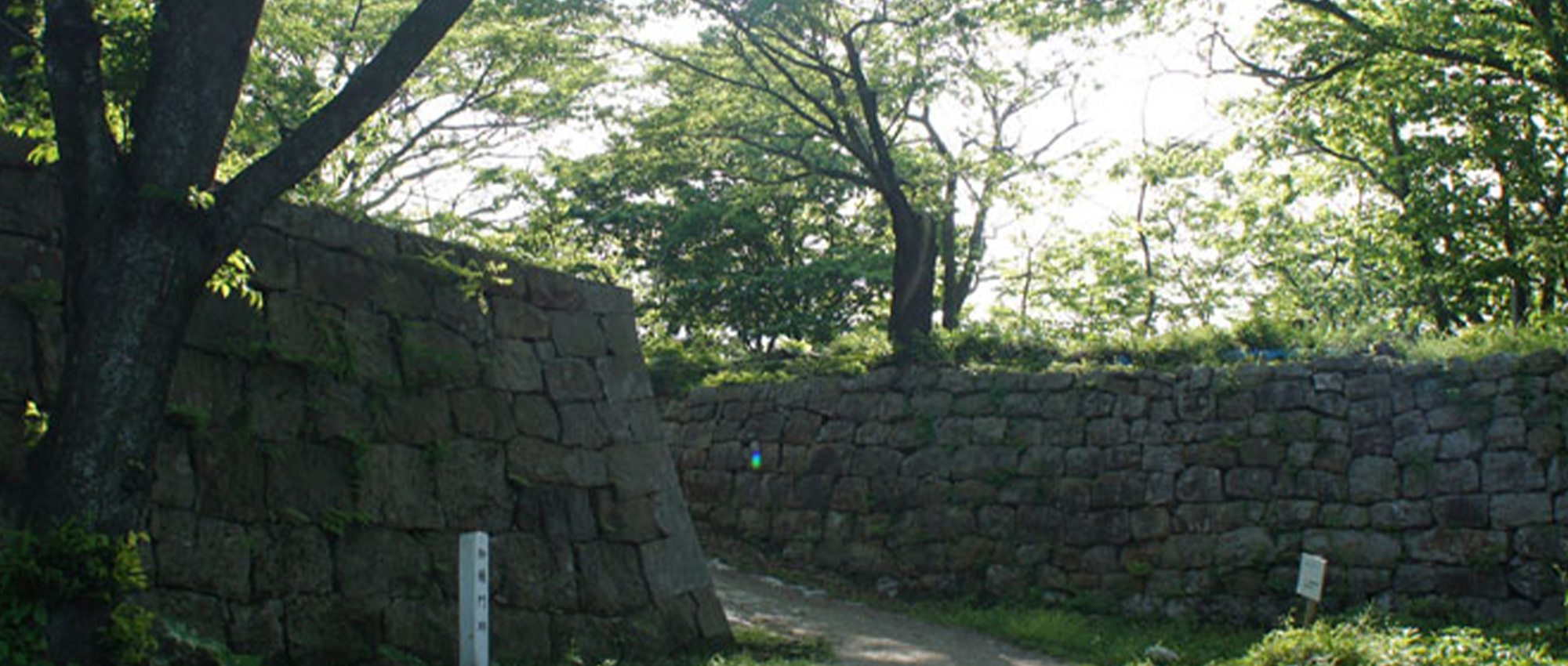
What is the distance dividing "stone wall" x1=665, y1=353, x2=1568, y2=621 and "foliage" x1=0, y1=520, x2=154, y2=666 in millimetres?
8791

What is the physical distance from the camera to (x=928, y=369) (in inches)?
536

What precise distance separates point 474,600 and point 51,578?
170 centimetres

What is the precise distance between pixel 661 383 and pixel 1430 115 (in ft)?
35.8

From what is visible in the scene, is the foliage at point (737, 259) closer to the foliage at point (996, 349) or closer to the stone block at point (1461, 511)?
the foliage at point (996, 349)

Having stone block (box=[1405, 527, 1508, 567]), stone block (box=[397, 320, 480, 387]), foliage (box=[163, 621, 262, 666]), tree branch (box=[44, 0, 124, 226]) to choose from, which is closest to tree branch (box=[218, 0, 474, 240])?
tree branch (box=[44, 0, 124, 226])

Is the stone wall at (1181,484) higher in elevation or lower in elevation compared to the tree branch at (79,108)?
lower

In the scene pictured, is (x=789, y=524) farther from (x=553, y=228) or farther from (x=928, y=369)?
(x=553, y=228)

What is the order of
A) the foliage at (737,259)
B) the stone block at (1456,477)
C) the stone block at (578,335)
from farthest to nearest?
1. the foliage at (737,259)
2. the stone block at (1456,477)
3. the stone block at (578,335)

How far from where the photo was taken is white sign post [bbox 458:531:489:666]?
570cm

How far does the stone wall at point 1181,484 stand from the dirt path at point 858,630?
1.03 metres

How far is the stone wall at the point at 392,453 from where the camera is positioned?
598 cm

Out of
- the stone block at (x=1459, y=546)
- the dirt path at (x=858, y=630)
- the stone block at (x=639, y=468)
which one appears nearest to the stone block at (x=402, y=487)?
the stone block at (x=639, y=468)

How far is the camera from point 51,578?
15.1 feet

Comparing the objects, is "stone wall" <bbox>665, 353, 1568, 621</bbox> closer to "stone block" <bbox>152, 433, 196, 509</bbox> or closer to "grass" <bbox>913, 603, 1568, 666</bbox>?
"grass" <bbox>913, 603, 1568, 666</bbox>
